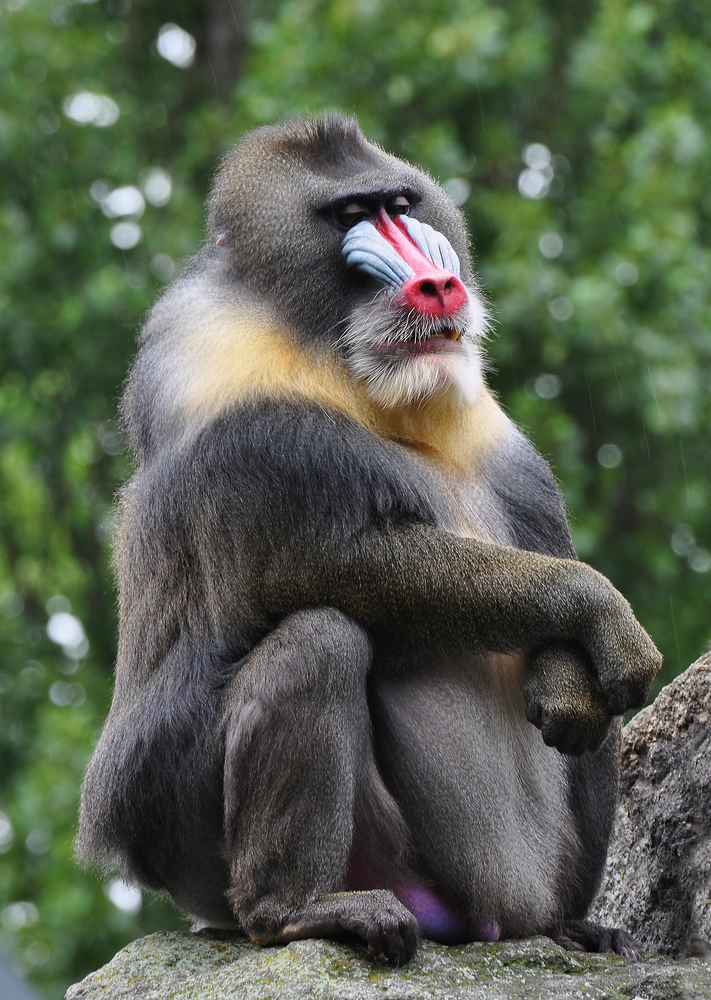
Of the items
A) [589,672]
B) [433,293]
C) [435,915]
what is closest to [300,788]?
[435,915]

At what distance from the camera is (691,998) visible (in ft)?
10.2

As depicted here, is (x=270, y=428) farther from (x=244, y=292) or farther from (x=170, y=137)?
(x=170, y=137)

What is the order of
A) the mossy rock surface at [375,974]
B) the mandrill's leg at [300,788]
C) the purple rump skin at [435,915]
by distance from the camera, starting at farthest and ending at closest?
the purple rump skin at [435,915]
the mandrill's leg at [300,788]
the mossy rock surface at [375,974]

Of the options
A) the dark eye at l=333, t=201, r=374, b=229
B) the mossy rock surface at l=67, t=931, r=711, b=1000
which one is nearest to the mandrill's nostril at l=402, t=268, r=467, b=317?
the dark eye at l=333, t=201, r=374, b=229

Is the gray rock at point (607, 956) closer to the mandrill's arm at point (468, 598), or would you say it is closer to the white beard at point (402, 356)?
the mandrill's arm at point (468, 598)

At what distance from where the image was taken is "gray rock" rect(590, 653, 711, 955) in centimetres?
383

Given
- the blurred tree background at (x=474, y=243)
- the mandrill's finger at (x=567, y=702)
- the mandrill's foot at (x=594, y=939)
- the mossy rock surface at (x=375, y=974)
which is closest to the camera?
the mossy rock surface at (x=375, y=974)

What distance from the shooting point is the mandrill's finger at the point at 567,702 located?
3287 millimetres

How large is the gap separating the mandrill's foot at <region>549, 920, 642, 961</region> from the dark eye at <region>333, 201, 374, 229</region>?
2.16 metres

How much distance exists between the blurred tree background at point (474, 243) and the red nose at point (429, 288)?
12.2ft

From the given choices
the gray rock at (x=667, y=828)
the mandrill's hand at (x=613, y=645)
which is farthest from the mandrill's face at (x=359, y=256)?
the gray rock at (x=667, y=828)

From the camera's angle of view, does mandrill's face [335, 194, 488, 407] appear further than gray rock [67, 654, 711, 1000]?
Yes

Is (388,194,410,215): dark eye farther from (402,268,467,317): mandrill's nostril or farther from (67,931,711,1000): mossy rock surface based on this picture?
(67,931,711,1000): mossy rock surface

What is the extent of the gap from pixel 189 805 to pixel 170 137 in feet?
27.6
